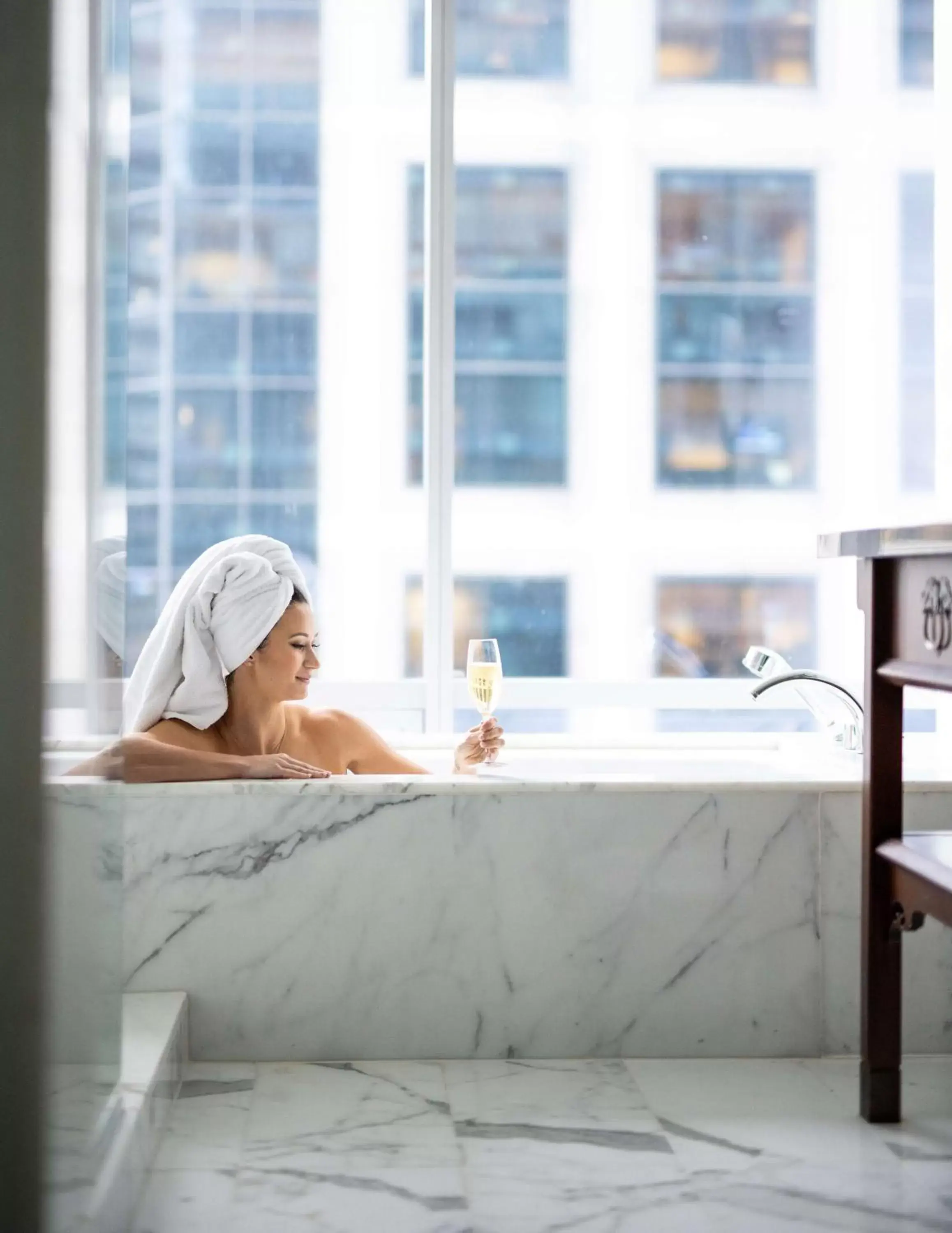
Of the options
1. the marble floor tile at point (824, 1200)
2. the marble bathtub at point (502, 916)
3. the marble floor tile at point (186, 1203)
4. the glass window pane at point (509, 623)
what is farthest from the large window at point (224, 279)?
the marble floor tile at point (824, 1200)

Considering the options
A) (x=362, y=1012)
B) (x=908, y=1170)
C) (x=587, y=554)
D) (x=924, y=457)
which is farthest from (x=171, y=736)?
(x=924, y=457)

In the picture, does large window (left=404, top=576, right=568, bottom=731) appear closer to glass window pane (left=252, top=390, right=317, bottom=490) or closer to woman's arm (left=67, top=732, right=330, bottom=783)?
glass window pane (left=252, top=390, right=317, bottom=490)

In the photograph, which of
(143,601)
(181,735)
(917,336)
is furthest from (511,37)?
(181,735)

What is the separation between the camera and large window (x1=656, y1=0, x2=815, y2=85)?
3.48 m

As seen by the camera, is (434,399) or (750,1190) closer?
(750,1190)

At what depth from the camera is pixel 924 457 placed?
3.45 meters

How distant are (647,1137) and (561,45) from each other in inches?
105

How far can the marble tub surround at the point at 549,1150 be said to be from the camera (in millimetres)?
1603

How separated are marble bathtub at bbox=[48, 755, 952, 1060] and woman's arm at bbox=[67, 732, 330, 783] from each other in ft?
0.09

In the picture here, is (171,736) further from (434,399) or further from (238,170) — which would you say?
(238,170)

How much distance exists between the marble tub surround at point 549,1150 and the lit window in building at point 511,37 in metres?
2.43

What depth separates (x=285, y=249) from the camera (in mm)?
3311

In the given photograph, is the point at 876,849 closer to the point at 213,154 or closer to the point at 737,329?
the point at 737,329

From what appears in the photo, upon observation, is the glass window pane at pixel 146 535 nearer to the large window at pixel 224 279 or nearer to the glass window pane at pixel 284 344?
the large window at pixel 224 279
